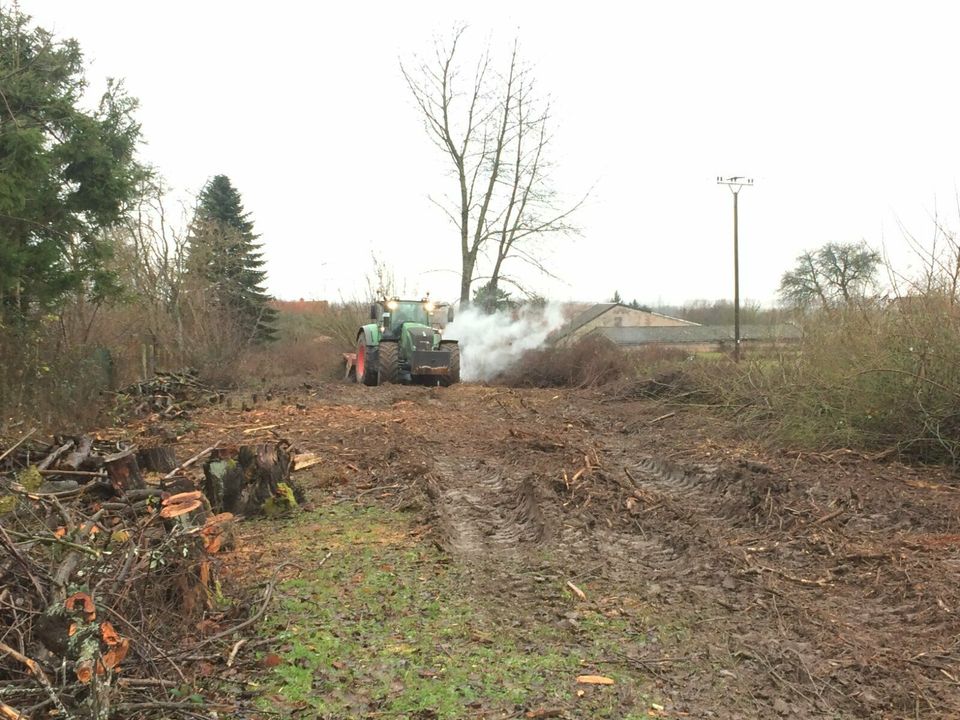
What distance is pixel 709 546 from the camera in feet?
18.7

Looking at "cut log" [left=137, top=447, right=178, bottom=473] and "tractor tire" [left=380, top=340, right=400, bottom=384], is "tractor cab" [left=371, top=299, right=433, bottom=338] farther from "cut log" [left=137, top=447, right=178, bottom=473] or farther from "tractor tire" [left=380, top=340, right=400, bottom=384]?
"cut log" [left=137, top=447, right=178, bottom=473]

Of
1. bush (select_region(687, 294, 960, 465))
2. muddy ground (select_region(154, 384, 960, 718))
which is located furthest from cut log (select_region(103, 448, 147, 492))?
bush (select_region(687, 294, 960, 465))

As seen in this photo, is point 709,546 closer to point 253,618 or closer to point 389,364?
point 253,618

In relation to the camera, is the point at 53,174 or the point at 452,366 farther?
the point at 452,366

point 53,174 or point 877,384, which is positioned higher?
point 53,174

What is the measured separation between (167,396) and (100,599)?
1247 cm

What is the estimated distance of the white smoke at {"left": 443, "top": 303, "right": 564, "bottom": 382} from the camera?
25.1 metres

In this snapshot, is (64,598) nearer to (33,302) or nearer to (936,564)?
(936,564)

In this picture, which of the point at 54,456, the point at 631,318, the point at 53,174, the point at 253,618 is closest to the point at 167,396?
the point at 53,174

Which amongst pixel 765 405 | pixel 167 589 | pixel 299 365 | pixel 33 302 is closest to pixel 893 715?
pixel 167 589

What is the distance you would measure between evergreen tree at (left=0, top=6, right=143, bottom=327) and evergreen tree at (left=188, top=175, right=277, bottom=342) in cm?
1007

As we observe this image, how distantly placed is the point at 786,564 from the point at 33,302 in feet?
43.8

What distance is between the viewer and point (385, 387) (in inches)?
717

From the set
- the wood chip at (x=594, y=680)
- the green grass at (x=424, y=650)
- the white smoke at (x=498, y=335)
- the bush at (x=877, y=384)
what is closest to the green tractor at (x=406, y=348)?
the white smoke at (x=498, y=335)
